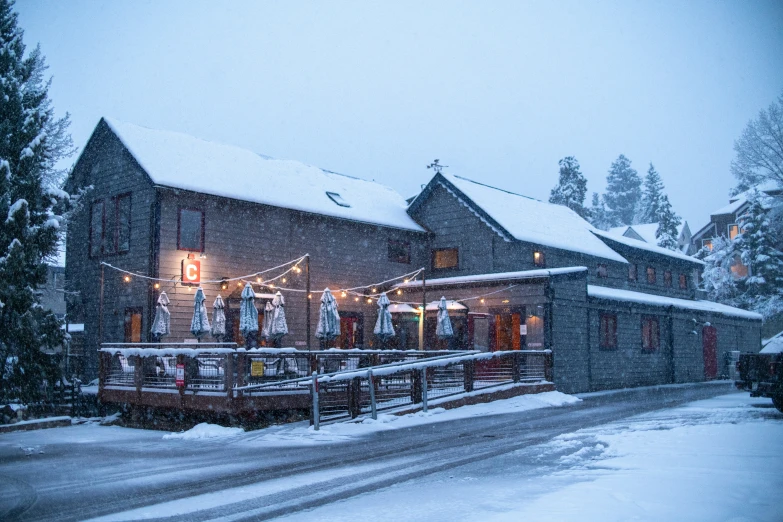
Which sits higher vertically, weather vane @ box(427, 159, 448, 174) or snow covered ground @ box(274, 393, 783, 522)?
weather vane @ box(427, 159, 448, 174)

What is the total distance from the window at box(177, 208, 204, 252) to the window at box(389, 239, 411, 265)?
354 inches

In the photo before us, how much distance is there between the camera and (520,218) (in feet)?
107

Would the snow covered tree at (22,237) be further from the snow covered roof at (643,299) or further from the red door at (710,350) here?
the red door at (710,350)

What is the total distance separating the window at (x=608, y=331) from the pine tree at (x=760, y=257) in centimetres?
2259

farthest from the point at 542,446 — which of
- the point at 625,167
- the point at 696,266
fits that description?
the point at 625,167

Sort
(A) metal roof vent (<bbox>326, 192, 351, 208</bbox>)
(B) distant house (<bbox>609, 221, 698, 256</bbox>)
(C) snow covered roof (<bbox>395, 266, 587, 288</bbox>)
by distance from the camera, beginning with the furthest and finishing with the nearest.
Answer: (B) distant house (<bbox>609, 221, 698, 256</bbox>) → (A) metal roof vent (<bbox>326, 192, 351, 208</bbox>) → (C) snow covered roof (<bbox>395, 266, 587, 288</bbox>)

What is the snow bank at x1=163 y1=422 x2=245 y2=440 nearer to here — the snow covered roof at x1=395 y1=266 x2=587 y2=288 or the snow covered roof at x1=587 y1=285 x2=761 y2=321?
the snow covered roof at x1=395 y1=266 x2=587 y2=288

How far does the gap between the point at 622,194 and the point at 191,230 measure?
96.2 metres

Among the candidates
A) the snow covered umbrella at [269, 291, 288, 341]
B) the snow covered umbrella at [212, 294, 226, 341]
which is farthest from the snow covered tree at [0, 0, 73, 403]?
the snow covered umbrella at [269, 291, 288, 341]

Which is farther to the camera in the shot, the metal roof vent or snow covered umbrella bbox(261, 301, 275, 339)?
the metal roof vent

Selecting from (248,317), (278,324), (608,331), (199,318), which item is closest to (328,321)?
(278,324)

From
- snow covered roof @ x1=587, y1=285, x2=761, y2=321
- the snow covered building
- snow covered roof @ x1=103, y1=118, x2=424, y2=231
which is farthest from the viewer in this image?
snow covered roof @ x1=587, y1=285, x2=761, y2=321

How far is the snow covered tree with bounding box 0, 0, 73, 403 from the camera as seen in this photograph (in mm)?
19328

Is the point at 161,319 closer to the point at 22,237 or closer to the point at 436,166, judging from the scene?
the point at 22,237
